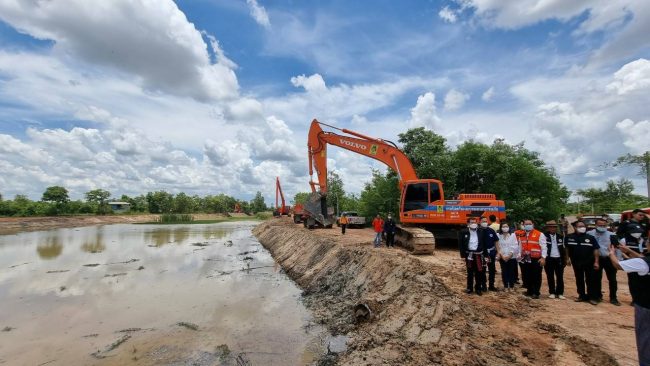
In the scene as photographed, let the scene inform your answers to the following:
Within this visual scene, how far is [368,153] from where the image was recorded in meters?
17.3

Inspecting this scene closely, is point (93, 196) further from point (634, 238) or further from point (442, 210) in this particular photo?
point (634, 238)

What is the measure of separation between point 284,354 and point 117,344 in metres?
3.87

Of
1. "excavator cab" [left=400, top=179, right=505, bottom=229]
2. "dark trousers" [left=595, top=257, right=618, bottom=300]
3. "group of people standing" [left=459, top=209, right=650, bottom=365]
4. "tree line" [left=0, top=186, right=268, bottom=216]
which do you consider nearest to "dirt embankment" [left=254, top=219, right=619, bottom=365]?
"group of people standing" [left=459, top=209, right=650, bottom=365]

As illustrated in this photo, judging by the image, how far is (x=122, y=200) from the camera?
111000 millimetres

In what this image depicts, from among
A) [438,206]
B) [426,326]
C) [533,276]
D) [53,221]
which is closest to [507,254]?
[533,276]

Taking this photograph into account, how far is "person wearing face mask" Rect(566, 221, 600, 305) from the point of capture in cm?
741

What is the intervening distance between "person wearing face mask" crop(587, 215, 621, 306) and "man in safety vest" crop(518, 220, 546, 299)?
0.94 metres

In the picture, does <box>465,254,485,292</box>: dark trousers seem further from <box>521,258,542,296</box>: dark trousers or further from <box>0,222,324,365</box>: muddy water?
<box>0,222,324,365</box>: muddy water

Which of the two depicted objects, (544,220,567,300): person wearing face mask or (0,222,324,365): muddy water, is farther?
(544,220,567,300): person wearing face mask

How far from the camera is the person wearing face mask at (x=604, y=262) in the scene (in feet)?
24.4

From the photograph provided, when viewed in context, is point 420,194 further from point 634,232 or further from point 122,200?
point 122,200

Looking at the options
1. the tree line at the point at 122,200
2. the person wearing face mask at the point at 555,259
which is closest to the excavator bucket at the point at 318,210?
the person wearing face mask at the point at 555,259

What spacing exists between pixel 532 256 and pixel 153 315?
9.78 m

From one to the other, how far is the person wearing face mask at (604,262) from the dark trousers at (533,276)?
0.99 metres
